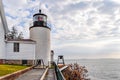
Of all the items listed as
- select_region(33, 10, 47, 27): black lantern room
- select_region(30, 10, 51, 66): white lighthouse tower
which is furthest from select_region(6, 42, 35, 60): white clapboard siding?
select_region(33, 10, 47, 27): black lantern room

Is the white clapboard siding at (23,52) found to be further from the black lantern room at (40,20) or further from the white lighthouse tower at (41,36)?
the black lantern room at (40,20)

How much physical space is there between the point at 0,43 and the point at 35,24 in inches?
278

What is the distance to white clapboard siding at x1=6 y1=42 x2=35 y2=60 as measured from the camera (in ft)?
93.9

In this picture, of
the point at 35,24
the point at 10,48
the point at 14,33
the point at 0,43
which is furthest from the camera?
the point at 14,33

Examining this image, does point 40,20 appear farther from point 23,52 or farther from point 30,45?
point 23,52

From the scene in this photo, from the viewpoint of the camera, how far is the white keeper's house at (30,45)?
27.9 metres

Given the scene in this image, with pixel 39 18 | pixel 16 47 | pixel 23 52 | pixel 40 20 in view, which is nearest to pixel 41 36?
pixel 40 20

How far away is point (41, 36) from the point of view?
3112 centimetres

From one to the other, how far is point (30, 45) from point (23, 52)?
1415mm

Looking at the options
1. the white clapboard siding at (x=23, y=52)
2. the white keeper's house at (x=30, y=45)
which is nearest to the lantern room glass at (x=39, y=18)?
the white keeper's house at (x=30, y=45)

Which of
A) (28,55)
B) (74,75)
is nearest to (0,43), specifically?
(28,55)

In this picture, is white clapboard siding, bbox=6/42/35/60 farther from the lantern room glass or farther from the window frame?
the lantern room glass

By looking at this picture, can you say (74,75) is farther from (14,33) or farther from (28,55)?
(14,33)

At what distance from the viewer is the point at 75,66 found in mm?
32812
